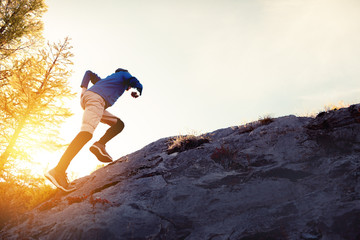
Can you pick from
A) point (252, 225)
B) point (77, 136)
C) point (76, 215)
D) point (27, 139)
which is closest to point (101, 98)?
point (77, 136)

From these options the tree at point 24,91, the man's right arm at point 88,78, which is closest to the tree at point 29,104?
the tree at point 24,91

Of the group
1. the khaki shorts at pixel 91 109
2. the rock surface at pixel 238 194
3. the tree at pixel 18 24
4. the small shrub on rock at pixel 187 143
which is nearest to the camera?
the rock surface at pixel 238 194

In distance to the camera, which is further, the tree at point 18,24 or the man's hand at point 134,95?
the tree at point 18,24

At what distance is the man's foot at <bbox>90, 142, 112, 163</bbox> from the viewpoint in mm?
5004

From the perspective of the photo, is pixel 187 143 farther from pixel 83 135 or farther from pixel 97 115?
pixel 83 135

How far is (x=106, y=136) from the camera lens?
5160 millimetres

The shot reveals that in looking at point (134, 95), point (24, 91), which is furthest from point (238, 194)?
point (24, 91)

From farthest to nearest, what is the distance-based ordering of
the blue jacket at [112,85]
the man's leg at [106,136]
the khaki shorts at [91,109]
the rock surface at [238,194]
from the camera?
the man's leg at [106,136] → the blue jacket at [112,85] → the khaki shorts at [91,109] → the rock surface at [238,194]

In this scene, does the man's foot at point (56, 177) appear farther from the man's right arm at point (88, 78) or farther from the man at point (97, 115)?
the man's right arm at point (88, 78)

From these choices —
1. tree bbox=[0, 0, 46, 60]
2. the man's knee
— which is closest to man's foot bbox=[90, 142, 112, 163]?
the man's knee

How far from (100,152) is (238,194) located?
321cm

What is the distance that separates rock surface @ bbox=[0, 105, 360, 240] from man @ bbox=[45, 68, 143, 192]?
626 mm

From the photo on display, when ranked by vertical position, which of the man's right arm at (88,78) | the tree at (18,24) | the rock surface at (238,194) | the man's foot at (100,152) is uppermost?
the tree at (18,24)

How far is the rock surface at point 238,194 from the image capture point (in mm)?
2662
